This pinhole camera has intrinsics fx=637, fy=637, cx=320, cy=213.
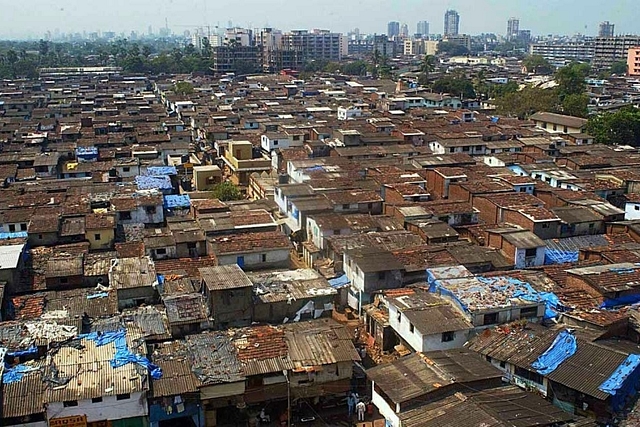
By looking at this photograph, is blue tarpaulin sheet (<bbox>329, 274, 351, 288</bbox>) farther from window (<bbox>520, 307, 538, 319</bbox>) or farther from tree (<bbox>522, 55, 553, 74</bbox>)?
tree (<bbox>522, 55, 553, 74</bbox>)

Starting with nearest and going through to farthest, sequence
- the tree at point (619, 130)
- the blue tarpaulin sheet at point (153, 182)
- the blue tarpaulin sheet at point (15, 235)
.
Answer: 1. the blue tarpaulin sheet at point (15, 235)
2. the blue tarpaulin sheet at point (153, 182)
3. the tree at point (619, 130)

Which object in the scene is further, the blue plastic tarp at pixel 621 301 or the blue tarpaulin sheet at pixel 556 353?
the blue plastic tarp at pixel 621 301

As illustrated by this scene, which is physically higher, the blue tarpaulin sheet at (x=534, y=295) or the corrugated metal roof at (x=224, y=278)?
the corrugated metal roof at (x=224, y=278)

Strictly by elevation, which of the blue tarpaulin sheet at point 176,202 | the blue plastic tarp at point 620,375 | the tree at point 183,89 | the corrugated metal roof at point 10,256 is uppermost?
the tree at point 183,89

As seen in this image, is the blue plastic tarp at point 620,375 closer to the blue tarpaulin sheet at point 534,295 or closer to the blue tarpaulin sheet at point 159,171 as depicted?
the blue tarpaulin sheet at point 534,295

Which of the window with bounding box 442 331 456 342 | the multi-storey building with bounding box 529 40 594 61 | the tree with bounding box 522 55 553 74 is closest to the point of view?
the window with bounding box 442 331 456 342

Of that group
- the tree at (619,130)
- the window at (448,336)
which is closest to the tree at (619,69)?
the tree at (619,130)

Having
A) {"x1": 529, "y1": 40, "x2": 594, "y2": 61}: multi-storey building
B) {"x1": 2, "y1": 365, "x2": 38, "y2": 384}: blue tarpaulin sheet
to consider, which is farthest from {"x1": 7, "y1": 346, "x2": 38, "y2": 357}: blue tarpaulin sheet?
{"x1": 529, "y1": 40, "x2": 594, "y2": 61}: multi-storey building
